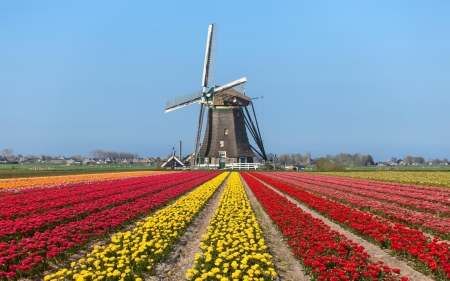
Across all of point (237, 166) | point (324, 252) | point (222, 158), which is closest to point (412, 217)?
point (324, 252)

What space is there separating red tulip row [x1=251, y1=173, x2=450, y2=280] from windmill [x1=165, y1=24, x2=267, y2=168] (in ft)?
147

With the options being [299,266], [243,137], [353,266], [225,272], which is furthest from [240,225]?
[243,137]

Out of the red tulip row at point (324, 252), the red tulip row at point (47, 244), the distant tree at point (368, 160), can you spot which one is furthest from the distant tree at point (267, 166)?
the distant tree at point (368, 160)

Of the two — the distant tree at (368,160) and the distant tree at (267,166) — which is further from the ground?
the distant tree at (368,160)

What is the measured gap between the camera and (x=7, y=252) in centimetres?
838

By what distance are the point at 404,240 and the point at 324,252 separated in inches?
86.1

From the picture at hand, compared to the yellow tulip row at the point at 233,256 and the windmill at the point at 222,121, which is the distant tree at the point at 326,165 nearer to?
the windmill at the point at 222,121

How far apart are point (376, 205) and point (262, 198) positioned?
546 cm

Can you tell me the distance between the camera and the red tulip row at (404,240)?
760cm

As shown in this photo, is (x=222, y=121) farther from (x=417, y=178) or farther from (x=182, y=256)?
(x=182, y=256)

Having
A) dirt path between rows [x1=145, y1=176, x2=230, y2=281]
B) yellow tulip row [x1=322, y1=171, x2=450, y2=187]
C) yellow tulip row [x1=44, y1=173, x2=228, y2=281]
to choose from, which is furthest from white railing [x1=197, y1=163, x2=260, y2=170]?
yellow tulip row [x1=44, y1=173, x2=228, y2=281]

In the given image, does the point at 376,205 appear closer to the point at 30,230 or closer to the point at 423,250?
the point at 423,250

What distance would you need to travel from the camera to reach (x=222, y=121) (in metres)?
61.2

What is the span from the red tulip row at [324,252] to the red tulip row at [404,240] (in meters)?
0.71
